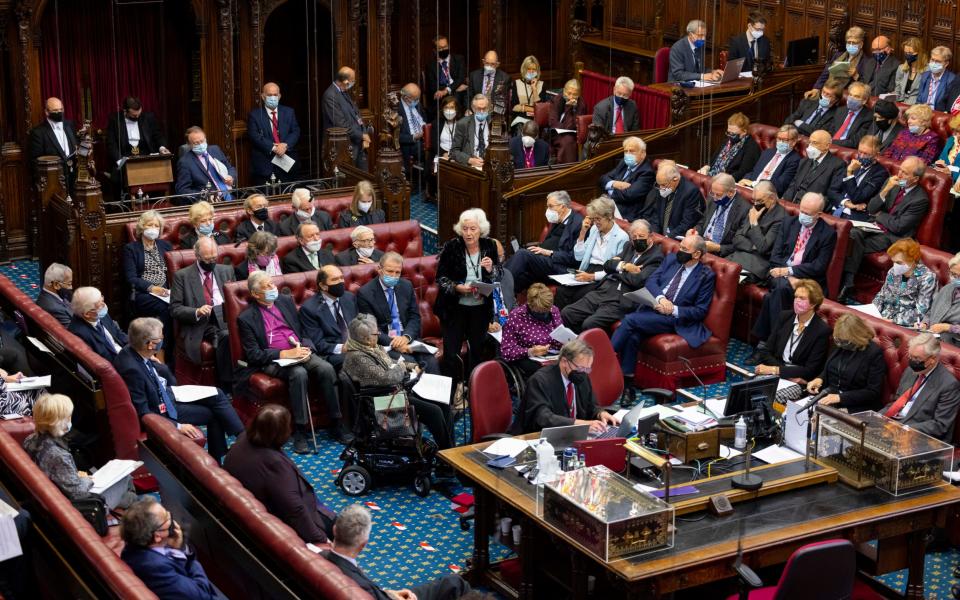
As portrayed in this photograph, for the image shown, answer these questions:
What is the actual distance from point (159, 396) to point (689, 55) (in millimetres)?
7948

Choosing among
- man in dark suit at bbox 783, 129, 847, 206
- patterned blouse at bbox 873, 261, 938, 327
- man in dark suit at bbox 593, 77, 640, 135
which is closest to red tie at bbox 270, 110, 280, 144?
man in dark suit at bbox 593, 77, 640, 135

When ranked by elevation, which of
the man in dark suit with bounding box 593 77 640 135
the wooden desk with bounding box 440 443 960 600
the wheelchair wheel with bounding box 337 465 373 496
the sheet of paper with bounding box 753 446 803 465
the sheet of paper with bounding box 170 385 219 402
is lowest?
the wheelchair wheel with bounding box 337 465 373 496

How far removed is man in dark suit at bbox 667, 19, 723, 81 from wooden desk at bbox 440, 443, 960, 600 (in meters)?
7.93

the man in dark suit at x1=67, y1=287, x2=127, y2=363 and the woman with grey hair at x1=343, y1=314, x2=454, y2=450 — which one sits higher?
the man in dark suit at x1=67, y1=287, x2=127, y2=363

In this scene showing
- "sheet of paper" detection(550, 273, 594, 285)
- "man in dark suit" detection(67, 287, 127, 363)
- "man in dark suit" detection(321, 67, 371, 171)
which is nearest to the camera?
"man in dark suit" detection(67, 287, 127, 363)

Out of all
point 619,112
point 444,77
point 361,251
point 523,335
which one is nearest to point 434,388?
point 523,335

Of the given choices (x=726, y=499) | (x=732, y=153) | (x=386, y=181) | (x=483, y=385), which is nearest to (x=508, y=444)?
(x=483, y=385)

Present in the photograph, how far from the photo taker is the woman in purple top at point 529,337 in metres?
9.38

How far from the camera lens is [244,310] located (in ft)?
31.2

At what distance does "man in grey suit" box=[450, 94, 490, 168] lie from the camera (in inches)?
541

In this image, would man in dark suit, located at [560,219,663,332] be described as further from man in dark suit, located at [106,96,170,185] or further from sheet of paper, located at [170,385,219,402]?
man in dark suit, located at [106,96,170,185]

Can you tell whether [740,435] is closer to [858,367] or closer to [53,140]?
[858,367]

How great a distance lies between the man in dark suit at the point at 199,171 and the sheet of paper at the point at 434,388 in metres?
4.20

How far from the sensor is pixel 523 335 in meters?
9.43
